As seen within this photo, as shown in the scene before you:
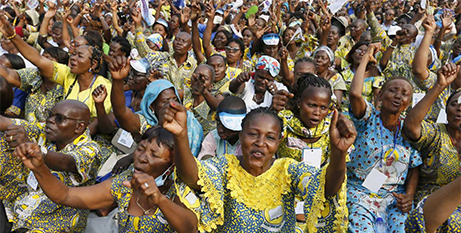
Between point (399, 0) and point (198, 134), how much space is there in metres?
11.0

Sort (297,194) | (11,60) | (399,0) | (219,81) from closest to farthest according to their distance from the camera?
1. (297,194)
2. (11,60)
3. (219,81)
4. (399,0)

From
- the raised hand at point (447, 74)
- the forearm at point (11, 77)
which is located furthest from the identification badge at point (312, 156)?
the forearm at point (11, 77)

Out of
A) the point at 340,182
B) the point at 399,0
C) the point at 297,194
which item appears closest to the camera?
the point at 340,182

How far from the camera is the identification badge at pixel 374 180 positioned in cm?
300

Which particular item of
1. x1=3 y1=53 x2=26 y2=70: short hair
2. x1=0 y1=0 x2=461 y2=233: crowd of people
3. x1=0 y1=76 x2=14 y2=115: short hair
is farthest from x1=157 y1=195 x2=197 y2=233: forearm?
x1=3 y1=53 x2=26 y2=70: short hair

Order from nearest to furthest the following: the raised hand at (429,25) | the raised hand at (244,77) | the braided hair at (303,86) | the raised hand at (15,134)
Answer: the raised hand at (15,134) < the braided hair at (303,86) < the raised hand at (429,25) < the raised hand at (244,77)

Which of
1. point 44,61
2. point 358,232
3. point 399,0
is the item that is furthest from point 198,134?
point 399,0

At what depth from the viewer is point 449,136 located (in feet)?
10.1

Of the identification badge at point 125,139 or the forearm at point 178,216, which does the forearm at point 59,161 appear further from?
the forearm at point 178,216

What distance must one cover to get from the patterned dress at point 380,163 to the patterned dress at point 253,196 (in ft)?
3.54

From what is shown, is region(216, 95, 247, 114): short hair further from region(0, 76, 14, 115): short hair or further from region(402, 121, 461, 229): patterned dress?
region(0, 76, 14, 115): short hair

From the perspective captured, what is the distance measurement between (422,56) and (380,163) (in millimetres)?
1291

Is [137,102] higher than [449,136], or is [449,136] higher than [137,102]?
[449,136]

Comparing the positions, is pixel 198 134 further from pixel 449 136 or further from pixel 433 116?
pixel 433 116
